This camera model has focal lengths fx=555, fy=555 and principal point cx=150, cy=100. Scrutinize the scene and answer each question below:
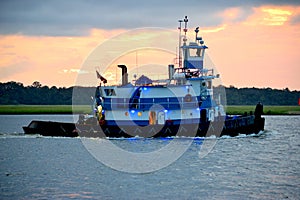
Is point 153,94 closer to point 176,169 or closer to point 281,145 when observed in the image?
point 281,145

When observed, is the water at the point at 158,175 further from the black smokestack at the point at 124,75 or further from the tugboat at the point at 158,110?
the black smokestack at the point at 124,75

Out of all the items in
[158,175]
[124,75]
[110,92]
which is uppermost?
[124,75]

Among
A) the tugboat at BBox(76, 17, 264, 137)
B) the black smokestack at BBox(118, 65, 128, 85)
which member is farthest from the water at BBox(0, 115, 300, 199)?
the black smokestack at BBox(118, 65, 128, 85)

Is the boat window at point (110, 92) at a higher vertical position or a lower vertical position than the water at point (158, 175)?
higher

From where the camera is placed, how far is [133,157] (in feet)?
138

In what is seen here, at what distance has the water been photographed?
95.9ft

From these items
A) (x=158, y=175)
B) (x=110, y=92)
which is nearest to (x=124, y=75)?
(x=110, y=92)

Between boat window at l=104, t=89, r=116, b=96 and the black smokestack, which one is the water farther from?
the black smokestack

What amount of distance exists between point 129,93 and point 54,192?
80.1 ft

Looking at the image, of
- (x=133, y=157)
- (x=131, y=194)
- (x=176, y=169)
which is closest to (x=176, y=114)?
(x=133, y=157)

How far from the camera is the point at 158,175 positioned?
34.6 m

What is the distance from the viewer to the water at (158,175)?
2923 cm

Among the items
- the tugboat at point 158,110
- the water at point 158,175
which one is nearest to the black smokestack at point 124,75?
the tugboat at point 158,110

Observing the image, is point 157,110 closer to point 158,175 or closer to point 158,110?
point 158,110
